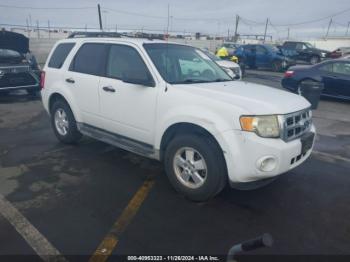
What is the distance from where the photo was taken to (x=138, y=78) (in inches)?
163

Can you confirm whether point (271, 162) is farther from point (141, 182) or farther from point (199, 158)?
point (141, 182)

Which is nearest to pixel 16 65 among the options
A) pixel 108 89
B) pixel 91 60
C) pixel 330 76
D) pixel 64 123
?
pixel 64 123

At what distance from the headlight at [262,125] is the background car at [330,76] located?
8.24 metres

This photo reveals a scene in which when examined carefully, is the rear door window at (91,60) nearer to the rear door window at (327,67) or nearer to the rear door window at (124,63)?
the rear door window at (124,63)

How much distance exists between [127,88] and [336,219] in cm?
302

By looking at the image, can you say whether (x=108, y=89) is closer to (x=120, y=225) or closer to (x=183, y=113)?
(x=183, y=113)

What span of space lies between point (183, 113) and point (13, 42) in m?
8.25

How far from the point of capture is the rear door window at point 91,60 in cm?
474

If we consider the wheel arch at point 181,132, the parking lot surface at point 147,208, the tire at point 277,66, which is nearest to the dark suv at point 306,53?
the tire at point 277,66

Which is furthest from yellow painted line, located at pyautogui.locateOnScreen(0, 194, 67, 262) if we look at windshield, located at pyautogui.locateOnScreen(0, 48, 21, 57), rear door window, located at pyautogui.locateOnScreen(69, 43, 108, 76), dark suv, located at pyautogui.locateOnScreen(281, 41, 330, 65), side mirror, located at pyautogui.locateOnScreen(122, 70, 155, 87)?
dark suv, located at pyautogui.locateOnScreen(281, 41, 330, 65)

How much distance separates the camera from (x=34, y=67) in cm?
984

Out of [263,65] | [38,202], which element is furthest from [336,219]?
[263,65]

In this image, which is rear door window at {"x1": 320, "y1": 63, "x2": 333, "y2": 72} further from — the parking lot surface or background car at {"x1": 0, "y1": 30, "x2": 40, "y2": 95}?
background car at {"x1": 0, "y1": 30, "x2": 40, "y2": 95}

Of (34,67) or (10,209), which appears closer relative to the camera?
(10,209)
